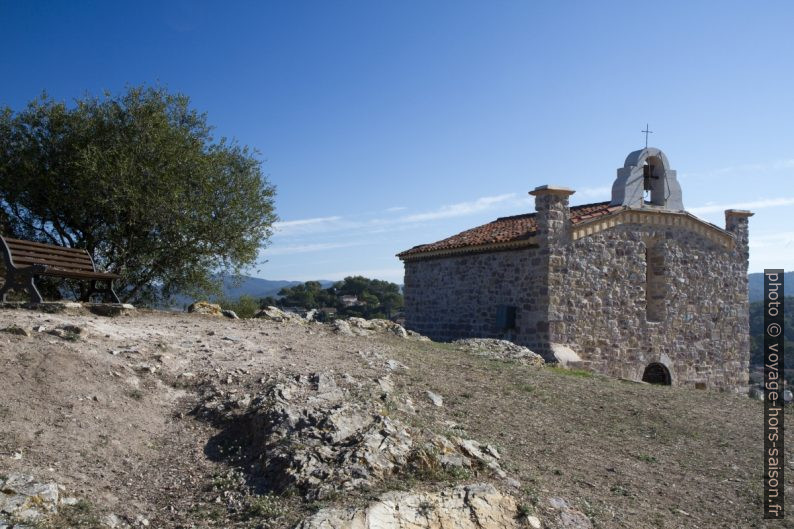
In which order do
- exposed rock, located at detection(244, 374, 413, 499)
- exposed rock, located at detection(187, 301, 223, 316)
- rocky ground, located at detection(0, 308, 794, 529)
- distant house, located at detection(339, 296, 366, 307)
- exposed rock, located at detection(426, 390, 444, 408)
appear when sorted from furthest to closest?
1. distant house, located at detection(339, 296, 366, 307)
2. exposed rock, located at detection(187, 301, 223, 316)
3. exposed rock, located at detection(426, 390, 444, 408)
4. exposed rock, located at detection(244, 374, 413, 499)
5. rocky ground, located at detection(0, 308, 794, 529)

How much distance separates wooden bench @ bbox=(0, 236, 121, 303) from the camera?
1020 cm

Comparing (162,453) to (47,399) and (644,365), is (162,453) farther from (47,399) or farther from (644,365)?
(644,365)

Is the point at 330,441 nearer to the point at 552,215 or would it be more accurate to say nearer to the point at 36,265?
the point at 36,265

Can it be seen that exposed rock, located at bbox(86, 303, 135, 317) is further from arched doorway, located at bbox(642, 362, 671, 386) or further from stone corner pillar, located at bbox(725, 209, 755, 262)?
stone corner pillar, located at bbox(725, 209, 755, 262)

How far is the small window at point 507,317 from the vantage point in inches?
633

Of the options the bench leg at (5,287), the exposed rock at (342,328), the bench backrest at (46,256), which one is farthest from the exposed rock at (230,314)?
the bench leg at (5,287)

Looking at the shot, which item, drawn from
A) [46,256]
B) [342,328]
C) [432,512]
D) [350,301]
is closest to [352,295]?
[350,301]

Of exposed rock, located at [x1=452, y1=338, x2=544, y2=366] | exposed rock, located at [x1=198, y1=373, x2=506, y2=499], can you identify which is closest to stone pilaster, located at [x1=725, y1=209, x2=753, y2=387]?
exposed rock, located at [x1=452, y1=338, x2=544, y2=366]

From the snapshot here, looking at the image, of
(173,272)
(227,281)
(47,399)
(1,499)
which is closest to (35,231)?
(173,272)

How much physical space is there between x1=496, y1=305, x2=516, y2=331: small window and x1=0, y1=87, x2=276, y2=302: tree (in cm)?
669

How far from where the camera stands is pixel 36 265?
1014 cm

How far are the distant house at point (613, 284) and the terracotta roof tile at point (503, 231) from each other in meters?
0.06

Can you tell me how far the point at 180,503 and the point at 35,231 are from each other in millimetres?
14054

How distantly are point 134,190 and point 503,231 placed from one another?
9.53 metres
